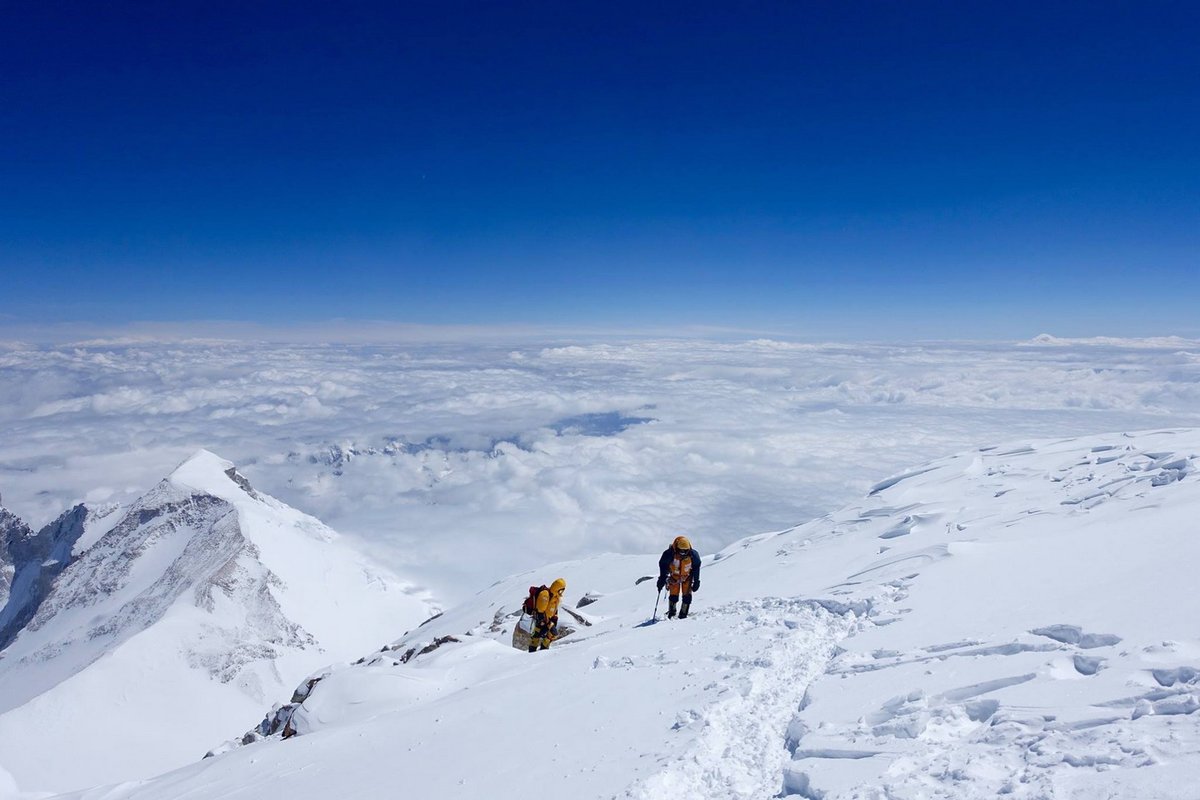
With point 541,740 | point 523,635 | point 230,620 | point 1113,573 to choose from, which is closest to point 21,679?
point 230,620

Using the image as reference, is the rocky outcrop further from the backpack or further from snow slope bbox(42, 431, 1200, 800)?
snow slope bbox(42, 431, 1200, 800)

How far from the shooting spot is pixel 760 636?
12914 mm

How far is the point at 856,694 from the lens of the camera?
885 centimetres

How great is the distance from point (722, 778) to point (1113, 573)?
877cm

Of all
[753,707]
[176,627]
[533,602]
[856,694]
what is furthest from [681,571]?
[176,627]

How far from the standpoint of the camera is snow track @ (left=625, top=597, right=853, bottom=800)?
7449 mm

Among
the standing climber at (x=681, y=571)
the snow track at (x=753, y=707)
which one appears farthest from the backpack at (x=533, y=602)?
the snow track at (x=753, y=707)

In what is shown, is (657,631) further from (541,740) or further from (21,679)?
(21,679)

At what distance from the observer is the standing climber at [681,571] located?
1747 centimetres

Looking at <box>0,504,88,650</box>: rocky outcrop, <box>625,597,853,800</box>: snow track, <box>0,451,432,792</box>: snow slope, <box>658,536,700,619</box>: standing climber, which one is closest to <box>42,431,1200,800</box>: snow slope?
<box>625,597,853,800</box>: snow track

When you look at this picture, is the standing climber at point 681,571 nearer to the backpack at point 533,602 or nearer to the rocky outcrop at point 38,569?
the backpack at point 533,602

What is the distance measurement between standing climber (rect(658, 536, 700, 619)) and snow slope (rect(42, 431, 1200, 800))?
2.51 feet

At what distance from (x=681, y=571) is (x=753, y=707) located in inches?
333

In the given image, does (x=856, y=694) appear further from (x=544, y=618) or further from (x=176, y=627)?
(x=176, y=627)
